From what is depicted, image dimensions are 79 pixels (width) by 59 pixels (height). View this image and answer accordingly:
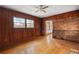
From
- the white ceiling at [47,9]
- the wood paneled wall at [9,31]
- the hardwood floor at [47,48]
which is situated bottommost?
the hardwood floor at [47,48]

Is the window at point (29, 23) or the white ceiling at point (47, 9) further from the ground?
the white ceiling at point (47, 9)

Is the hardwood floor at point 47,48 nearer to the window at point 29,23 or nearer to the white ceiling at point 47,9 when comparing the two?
the window at point 29,23

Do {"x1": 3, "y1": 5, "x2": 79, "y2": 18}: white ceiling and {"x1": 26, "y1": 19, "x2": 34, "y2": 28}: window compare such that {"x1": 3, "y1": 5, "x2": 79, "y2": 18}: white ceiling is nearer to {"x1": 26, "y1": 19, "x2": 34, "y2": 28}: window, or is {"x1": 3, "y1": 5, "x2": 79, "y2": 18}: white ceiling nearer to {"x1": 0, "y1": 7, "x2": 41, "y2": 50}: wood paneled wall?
{"x1": 0, "y1": 7, "x2": 41, "y2": 50}: wood paneled wall

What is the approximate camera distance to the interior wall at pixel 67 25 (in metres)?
2.12

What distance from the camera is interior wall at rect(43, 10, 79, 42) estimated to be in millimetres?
2125

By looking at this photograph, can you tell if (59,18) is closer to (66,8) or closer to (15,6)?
(66,8)

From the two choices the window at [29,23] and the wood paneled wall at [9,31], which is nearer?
the wood paneled wall at [9,31]

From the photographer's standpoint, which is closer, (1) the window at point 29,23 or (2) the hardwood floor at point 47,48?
(2) the hardwood floor at point 47,48

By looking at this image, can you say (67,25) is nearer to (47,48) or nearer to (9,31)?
(47,48)

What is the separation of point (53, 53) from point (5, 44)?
1.05 m

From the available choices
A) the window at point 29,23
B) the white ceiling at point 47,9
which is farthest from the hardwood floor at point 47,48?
the white ceiling at point 47,9
